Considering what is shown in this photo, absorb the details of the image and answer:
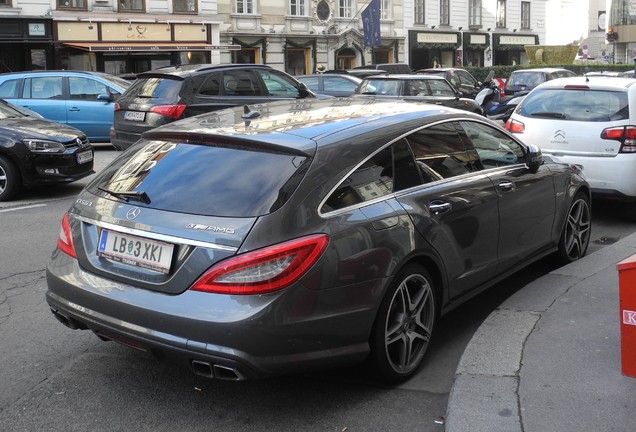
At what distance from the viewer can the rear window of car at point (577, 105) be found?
852cm

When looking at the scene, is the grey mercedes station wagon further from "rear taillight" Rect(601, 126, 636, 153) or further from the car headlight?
the car headlight

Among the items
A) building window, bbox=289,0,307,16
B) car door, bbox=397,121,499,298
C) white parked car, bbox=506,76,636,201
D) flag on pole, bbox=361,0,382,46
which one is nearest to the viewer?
car door, bbox=397,121,499,298

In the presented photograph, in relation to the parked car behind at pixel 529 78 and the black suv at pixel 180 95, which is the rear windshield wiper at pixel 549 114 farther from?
the parked car behind at pixel 529 78

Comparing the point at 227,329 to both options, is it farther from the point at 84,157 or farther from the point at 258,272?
the point at 84,157

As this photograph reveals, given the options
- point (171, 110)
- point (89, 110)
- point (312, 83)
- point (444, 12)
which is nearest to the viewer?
point (171, 110)

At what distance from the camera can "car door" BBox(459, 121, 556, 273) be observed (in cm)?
532

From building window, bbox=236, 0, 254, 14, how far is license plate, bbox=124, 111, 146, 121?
85.4ft

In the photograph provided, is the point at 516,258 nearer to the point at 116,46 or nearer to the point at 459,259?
the point at 459,259

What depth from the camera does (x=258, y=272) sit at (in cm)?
356

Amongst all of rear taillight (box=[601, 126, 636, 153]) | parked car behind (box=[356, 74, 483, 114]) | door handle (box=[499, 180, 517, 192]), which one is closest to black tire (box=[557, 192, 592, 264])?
door handle (box=[499, 180, 517, 192])

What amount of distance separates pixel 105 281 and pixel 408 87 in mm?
13385

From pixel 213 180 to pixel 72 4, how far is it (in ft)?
98.2

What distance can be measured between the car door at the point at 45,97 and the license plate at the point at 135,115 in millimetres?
3793

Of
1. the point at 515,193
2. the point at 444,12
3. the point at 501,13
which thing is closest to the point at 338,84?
the point at 515,193
